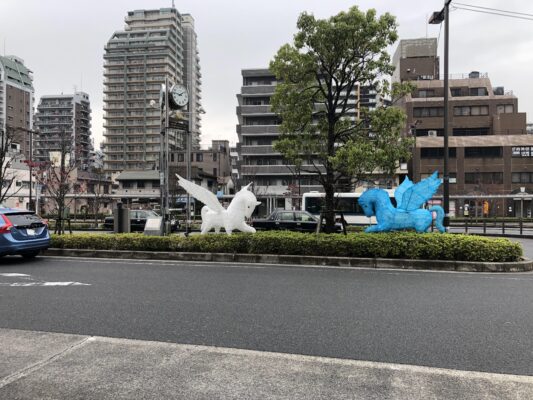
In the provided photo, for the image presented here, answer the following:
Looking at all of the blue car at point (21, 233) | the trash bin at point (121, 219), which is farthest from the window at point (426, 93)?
the blue car at point (21, 233)

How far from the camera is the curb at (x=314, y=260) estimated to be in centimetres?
1025

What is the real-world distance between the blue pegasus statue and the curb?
7.41ft

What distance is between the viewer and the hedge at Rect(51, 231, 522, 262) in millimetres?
10664

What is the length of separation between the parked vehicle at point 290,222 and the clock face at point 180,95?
24.1 feet

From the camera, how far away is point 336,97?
1432 centimetres

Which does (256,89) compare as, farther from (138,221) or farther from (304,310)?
(304,310)

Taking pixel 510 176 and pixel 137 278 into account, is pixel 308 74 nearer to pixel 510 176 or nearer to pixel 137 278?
pixel 137 278

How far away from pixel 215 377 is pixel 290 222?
721 inches

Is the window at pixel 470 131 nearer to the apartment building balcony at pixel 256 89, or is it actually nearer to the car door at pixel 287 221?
the apartment building balcony at pixel 256 89

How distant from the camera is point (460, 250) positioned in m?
10.7

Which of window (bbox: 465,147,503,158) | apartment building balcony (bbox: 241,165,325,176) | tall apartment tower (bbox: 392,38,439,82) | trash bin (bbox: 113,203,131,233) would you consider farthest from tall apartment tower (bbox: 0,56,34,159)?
trash bin (bbox: 113,203,131,233)

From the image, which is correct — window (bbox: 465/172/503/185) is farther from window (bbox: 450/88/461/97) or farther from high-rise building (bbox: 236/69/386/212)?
high-rise building (bbox: 236/69/386/212)

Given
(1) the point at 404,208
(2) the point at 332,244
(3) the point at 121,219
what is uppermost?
(1) the point at 404,208

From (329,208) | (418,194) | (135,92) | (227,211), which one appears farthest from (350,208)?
(135,92)
